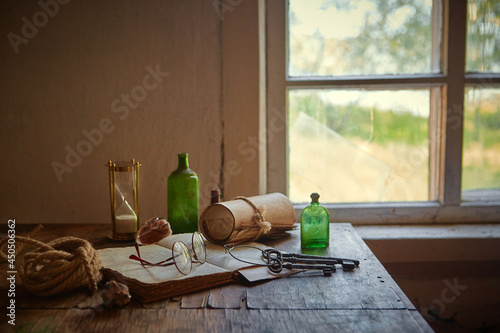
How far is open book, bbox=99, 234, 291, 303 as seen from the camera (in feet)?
3.14

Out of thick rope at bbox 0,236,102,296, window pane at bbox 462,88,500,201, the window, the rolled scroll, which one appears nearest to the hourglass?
the rolled scroll

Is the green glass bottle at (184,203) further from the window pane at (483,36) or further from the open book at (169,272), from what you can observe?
the window pane at (483,36)

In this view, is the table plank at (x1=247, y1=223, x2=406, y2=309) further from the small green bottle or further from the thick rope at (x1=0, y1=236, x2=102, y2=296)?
the thick rope at (x1=0, y1=236, x2=102, y2=296)

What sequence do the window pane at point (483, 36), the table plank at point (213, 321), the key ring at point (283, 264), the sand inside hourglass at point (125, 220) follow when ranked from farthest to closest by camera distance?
the window pane at point (483, 36), the sand inside hourglass at point (125, 220), the key ring at point (283, 264), the table plank at point (213, 321)

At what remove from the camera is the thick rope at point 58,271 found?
952 mm

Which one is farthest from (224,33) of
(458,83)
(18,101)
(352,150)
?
(458,83)

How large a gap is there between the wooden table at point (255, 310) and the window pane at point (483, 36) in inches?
52.6

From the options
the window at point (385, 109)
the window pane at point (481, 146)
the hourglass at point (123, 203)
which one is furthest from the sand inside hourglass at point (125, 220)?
the window pane at point (481, 146)

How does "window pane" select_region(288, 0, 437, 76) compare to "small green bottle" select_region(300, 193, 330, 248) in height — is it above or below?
above

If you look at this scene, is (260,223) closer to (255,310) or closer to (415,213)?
(255,310)

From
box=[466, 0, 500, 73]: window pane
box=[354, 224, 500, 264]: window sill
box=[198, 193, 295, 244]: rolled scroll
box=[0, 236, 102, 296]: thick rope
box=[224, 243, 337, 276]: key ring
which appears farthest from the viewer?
box=[466, 0, 500, 73]: window pane

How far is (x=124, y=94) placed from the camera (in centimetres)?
185

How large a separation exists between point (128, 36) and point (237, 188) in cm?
79

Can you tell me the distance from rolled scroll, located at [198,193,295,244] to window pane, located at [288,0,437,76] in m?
0.86
